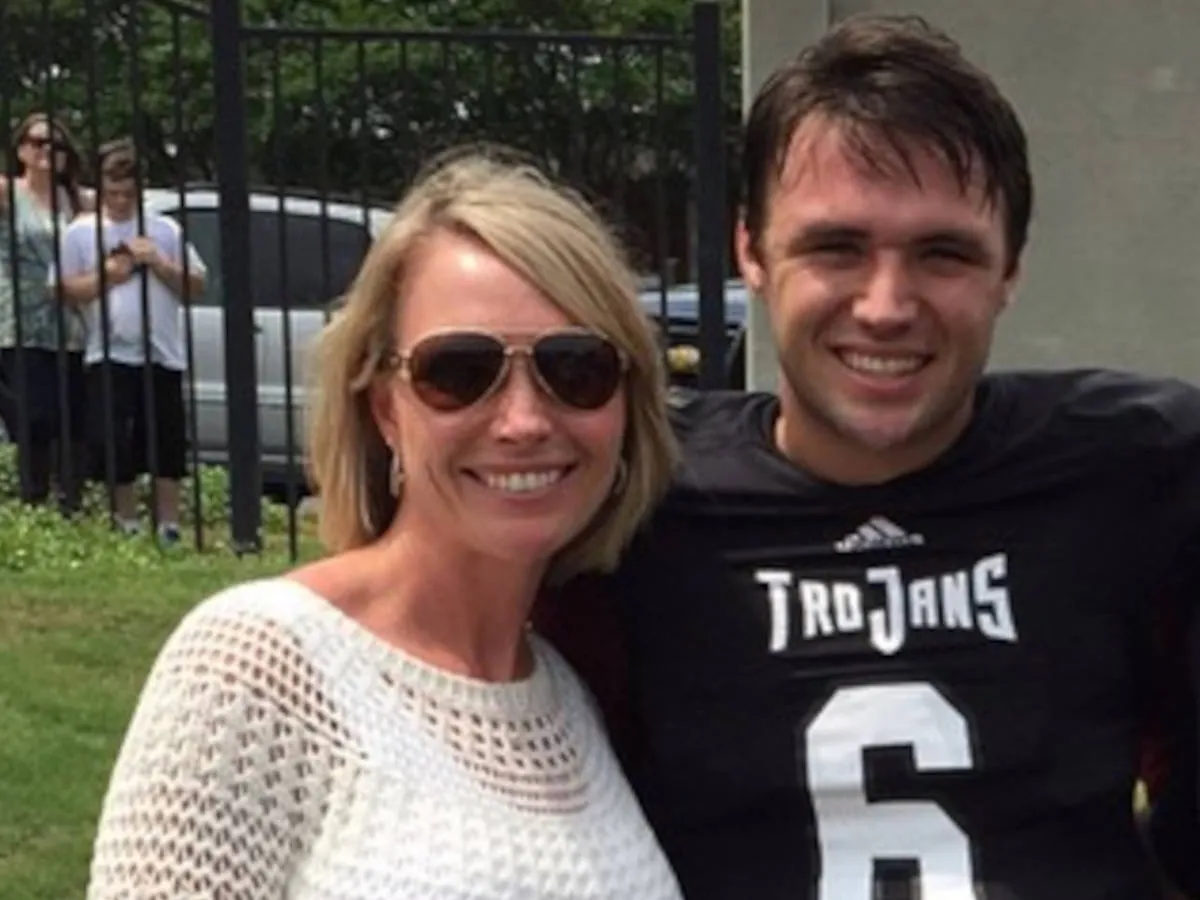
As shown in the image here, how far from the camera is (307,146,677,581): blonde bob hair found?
7.89 ft

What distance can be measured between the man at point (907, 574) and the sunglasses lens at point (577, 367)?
25 centimetres

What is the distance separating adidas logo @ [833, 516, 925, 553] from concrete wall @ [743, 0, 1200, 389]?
13.7 feet

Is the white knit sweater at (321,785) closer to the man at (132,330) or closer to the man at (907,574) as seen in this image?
the man at (907,574)

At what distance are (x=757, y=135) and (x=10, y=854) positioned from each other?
279 centimetres

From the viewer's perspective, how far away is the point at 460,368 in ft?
7.70

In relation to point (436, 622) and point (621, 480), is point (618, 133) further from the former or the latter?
point (436, 622)

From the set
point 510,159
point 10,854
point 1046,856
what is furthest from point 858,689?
point 10,854

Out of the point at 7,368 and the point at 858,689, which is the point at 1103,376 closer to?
the point at 858,689

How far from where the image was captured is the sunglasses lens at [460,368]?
2.35 metres

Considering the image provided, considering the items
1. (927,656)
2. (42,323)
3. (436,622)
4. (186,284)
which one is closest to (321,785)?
(436,622)

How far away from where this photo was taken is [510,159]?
2.68 meters

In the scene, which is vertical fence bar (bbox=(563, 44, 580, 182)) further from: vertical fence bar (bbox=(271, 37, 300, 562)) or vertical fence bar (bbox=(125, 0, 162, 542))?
vertical fence bar (bbox=(125, 0, 162, 542))

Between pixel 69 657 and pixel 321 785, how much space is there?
13.6 ft

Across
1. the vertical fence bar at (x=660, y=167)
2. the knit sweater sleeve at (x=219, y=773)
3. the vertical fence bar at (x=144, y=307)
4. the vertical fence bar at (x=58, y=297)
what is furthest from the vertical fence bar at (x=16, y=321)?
the knit sweater sleeve at (x=219, y=773)
